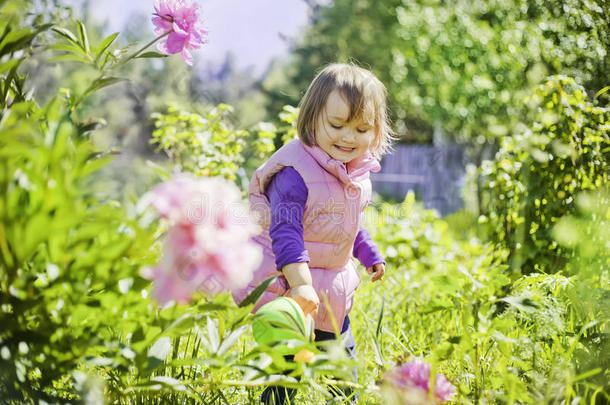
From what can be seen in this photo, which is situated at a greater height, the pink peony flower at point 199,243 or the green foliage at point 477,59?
the green foliage at point 477,59

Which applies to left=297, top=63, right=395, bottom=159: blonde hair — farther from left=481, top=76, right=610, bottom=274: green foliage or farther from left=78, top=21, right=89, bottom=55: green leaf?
left=481, top=76, right=610, bottom=274: green foliage

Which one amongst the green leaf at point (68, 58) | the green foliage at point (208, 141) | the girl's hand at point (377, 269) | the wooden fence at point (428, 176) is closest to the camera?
the green leaf at point (68, 58)

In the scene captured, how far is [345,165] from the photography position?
1790mm

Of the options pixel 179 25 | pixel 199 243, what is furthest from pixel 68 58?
pixel 199 243

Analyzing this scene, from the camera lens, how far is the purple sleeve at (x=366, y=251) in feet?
6.09

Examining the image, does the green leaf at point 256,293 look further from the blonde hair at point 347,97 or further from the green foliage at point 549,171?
the green foliage at point 549,171

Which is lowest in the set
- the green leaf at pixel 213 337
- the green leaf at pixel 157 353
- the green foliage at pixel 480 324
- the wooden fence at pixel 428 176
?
the wooden fence at pixel 428 176

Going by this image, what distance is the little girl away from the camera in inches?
64.3

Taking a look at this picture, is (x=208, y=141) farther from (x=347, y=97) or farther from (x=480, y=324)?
(x=480, y=324)

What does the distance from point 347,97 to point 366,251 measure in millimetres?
567

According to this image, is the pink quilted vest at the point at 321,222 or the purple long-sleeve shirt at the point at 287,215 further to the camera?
the pink quilted vest at the point at 321,222

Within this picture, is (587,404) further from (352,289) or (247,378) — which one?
(247,378)

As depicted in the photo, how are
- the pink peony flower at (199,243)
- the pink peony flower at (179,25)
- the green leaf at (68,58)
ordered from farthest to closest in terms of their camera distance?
the pink peony flower at (179,25)
the green leaf at (68,58)
the pink peony flower at (199,243)

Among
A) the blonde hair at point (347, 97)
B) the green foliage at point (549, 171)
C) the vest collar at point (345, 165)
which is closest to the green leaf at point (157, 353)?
the vest collar at point (345, 165)
